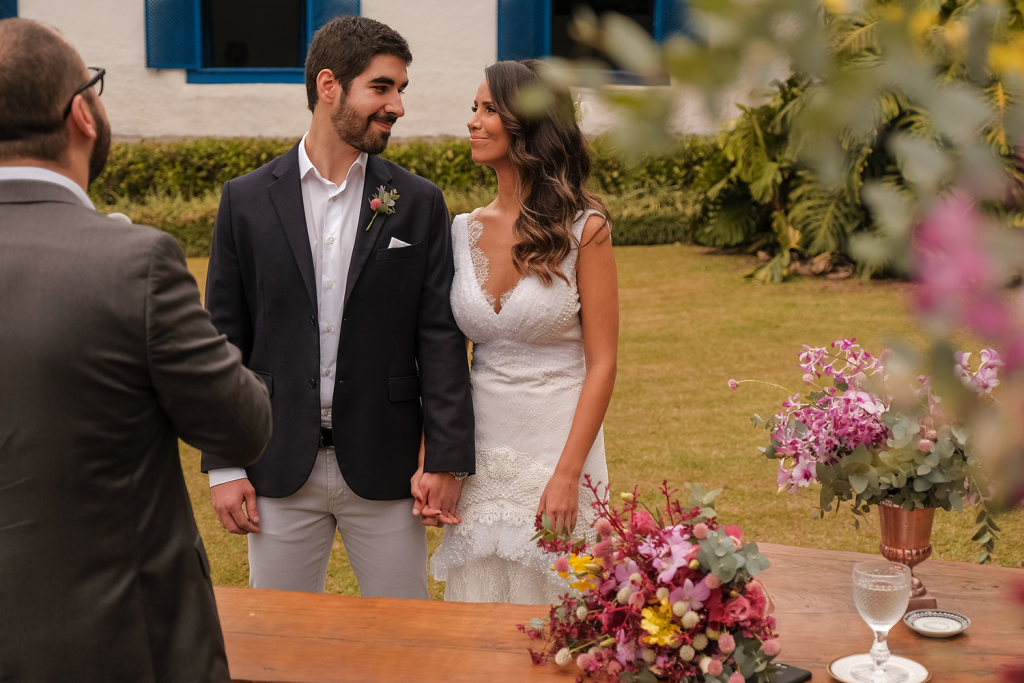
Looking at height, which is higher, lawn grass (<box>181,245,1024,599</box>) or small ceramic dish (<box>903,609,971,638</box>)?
small ceramic dish (<box>903,609,971,638</box>)

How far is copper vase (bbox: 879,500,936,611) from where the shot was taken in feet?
7.26

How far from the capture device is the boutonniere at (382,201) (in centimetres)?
263

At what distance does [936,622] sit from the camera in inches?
84.5

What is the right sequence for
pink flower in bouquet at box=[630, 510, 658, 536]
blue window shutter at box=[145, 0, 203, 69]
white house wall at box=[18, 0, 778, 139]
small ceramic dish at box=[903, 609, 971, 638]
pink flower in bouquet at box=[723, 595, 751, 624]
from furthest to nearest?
white house wall at box=[18, 0, 778, 139] < blue window shutter at box=[145, 0, 203, 69] < small ceramic dish at box=[903, 609, 971, 638] < pink flower in bouquet at box=[630, 510, 658, 536] < pink flower in bouquet at box=[723, 595, 751, 624]

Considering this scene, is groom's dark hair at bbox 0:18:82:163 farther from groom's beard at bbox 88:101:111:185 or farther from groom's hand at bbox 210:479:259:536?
groom's hand at bbox 210:479:259:536

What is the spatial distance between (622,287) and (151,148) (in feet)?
22.5

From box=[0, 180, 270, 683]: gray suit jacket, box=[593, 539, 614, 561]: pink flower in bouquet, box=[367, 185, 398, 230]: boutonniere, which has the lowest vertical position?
box=[593, 539, 614, 561]: pink flower in bouquet

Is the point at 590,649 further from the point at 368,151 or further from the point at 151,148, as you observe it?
the point at 151,148

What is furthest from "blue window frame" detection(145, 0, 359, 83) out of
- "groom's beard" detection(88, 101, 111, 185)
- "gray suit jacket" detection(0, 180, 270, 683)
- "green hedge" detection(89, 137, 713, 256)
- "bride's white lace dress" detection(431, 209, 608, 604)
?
"gray suit jacket" detection(0, 180, 270, 683)

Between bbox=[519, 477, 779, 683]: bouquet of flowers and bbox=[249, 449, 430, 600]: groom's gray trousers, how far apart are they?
0.88 metres

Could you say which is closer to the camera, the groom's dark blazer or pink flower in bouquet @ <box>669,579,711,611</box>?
pink flower in bouquet @ <box>669,579,711,611</box>

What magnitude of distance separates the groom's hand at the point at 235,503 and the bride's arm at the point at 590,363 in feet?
2.63

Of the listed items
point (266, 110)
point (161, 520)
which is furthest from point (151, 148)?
point (161, 520)

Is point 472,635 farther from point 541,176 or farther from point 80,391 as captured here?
point 541,176
